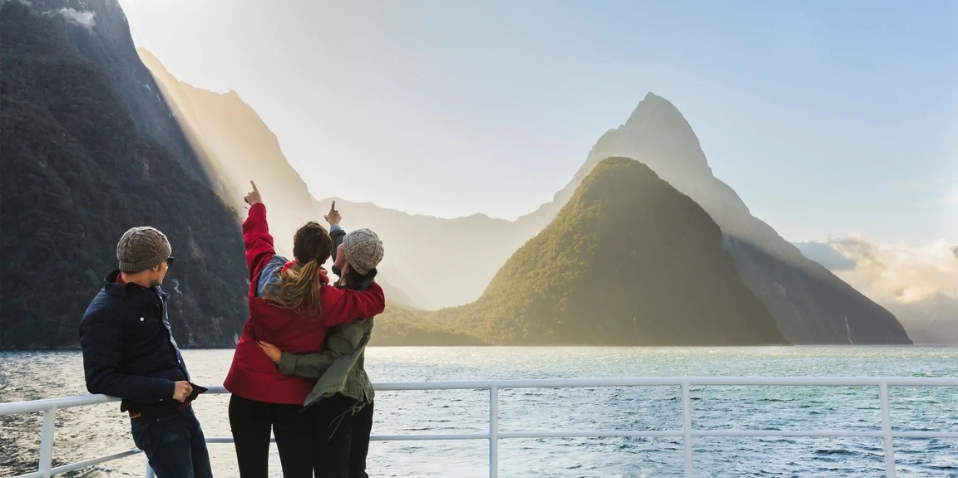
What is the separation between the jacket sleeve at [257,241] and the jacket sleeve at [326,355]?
384 mm

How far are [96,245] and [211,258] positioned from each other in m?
15.7

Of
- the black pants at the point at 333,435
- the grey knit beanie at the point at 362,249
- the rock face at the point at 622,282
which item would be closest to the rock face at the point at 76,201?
the rock face at the point at 622,282

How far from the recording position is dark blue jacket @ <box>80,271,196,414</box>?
2441mm

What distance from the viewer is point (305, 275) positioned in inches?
98.7

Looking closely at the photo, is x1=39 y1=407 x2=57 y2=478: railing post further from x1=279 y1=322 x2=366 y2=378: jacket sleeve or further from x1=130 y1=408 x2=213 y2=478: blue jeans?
x1=279 y1=322 x2=366 y2=378: jacket sleeve

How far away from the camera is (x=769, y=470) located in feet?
60.3

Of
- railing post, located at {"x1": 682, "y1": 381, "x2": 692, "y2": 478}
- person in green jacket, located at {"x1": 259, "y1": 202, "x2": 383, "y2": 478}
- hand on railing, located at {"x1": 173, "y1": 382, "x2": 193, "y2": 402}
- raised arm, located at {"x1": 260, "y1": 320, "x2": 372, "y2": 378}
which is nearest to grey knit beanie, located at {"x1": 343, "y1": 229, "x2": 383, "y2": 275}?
person in green jacket, located at {"x1": 259, "y1": 202, "x2": 383, "y2": 478}

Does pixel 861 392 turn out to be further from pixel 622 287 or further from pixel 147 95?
pixel 147 95

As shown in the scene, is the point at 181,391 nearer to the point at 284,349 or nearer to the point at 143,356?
the point at 143,356

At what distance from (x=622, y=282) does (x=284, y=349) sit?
152 metres

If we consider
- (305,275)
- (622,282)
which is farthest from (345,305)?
(622,282)

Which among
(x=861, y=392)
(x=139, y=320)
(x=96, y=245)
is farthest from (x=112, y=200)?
(x=139, y=320)

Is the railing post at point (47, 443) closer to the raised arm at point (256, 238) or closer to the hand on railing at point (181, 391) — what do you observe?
the hand on railing at point (181, 391)

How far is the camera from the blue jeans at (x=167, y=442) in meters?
2.57
